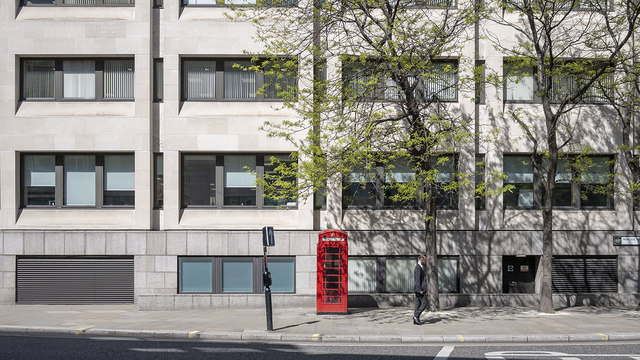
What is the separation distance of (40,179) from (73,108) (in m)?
2.84

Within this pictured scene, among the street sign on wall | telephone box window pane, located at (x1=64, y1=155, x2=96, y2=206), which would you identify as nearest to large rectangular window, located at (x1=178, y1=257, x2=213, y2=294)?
telephone box window pane, located at (x1=64, y1=155, x2=96, y2=206)

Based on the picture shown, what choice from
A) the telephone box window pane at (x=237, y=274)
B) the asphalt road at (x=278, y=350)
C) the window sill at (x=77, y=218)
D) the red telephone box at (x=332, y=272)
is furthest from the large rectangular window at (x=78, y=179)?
the red telephone box at (x=332, y=272)

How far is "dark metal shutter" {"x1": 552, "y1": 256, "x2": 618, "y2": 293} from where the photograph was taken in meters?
19.8

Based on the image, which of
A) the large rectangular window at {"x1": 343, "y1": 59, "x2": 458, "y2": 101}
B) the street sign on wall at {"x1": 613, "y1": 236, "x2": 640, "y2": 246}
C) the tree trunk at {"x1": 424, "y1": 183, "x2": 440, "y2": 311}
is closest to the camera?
the large rectangular window at {"x1": 343, "y1": 59, "x2": 458, "y2": 101}

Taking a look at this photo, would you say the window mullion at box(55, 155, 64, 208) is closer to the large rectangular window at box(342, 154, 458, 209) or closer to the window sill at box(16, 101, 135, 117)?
the window sill at box(16, 101, 135, 117)

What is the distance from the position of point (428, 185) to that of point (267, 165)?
625cm

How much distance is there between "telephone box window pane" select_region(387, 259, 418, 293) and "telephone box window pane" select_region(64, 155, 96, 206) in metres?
10.9

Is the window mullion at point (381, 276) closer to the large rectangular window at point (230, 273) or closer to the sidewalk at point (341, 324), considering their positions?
the sidewalk at point (341, 324)

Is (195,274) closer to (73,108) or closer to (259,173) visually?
(259,173)

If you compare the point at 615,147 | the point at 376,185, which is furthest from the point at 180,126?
the point at 615,147

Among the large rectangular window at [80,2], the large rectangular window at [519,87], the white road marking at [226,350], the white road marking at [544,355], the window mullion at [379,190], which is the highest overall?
the large rectangular window at [80,2]

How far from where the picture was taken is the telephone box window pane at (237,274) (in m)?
19.4

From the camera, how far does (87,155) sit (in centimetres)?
1992

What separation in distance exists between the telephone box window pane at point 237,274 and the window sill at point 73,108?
254 inches
